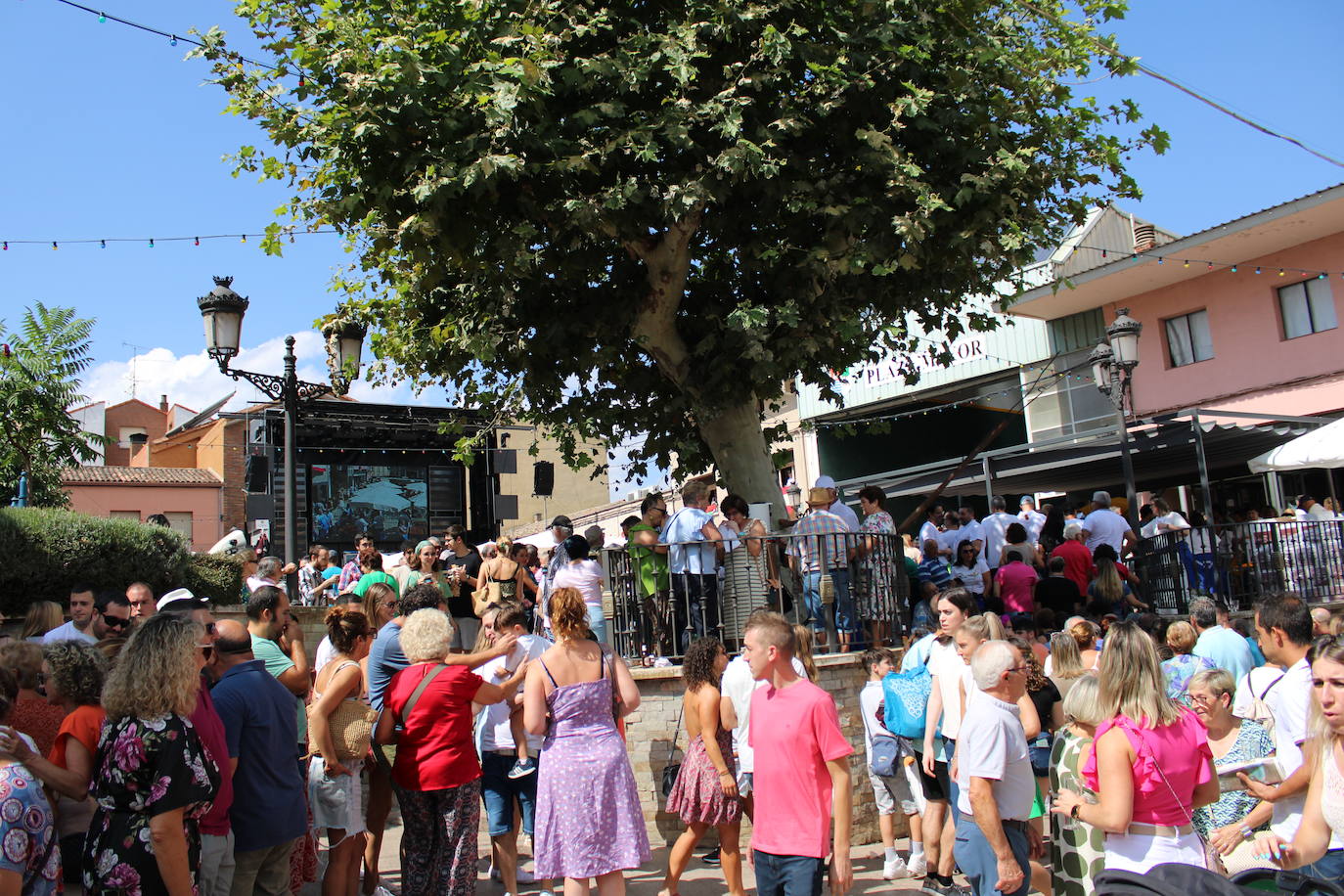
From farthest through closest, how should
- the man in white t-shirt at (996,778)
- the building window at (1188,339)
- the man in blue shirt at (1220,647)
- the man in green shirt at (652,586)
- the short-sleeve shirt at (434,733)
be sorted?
the building window at (1188,339) < the man in green shirt at (652,586) < the man in blue shirt at (1220,647) < the short-sleeve shirt at (434,733) < the man in white t-shirt at (996,778)

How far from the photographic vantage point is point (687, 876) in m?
7.91

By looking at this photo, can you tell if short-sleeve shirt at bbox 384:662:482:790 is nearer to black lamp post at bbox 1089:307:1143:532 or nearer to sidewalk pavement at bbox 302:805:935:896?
sidewalk pavement at bbox 302:805:935:896

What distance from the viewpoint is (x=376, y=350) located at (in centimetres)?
1095

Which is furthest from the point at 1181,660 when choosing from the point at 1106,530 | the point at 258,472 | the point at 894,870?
the point at 258,472

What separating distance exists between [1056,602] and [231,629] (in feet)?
25.8

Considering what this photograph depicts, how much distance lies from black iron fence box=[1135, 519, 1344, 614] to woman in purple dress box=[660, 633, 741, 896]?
293 inches

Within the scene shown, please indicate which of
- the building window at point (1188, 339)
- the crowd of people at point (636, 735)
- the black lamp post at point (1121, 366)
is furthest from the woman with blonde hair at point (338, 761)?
the building window at point (1188, 339)

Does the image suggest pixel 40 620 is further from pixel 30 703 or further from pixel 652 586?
pixel 652 586

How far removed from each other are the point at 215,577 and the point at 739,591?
724cm

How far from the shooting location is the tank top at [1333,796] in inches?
153

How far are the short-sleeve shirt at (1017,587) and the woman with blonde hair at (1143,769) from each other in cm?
655

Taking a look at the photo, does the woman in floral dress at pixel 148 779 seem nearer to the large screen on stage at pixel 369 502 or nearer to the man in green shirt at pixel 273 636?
the man in green shirt at pixel 273 636

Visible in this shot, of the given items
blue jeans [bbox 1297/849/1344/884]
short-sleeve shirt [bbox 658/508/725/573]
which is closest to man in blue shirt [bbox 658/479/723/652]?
short-sleeve shirt [bbox 658/508/725/573]

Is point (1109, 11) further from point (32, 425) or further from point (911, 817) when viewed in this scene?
point (32, 425)
